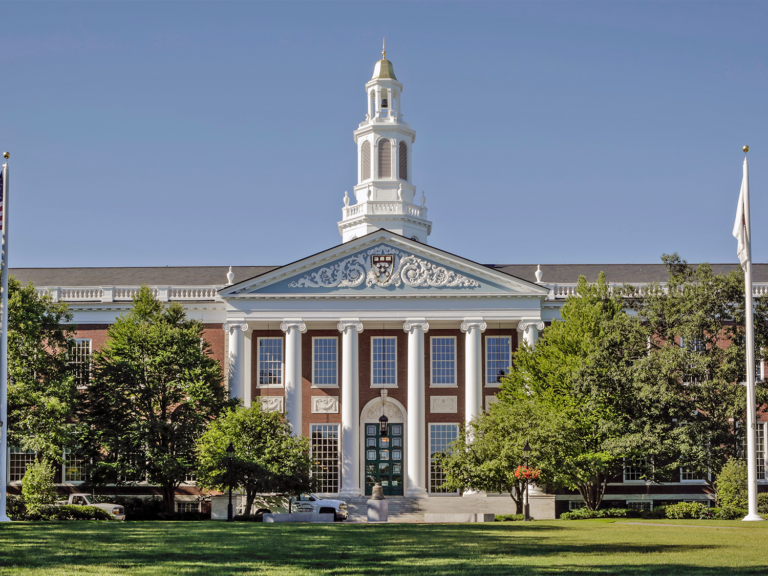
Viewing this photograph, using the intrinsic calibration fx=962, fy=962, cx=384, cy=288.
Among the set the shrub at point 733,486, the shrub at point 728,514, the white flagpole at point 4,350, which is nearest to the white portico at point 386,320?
the shrub at point 733,486

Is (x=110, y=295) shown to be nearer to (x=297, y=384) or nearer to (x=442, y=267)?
(x=297, y=384)

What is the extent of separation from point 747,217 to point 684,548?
50.3ft

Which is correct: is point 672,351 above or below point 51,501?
above

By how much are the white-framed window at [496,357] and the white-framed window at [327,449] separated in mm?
8879

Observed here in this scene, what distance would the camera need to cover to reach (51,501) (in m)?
38.7

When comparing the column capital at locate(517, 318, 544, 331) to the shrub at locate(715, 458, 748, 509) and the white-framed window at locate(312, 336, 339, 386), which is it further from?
the shrub at locate(715, 458, 748, 509)

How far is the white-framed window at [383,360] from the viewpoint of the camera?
175 ft

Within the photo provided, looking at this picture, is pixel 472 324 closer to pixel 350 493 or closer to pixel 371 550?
pixel 350 493

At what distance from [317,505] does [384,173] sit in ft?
79.7

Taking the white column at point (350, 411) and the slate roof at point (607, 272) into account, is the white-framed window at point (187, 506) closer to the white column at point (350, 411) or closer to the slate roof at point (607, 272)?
the white column at point (350, 411)

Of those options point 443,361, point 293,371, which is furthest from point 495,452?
point 293,371

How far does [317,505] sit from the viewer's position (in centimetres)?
4412

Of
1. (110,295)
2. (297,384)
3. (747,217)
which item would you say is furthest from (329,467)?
(747,217)

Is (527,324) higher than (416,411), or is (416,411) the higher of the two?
(527,324)
